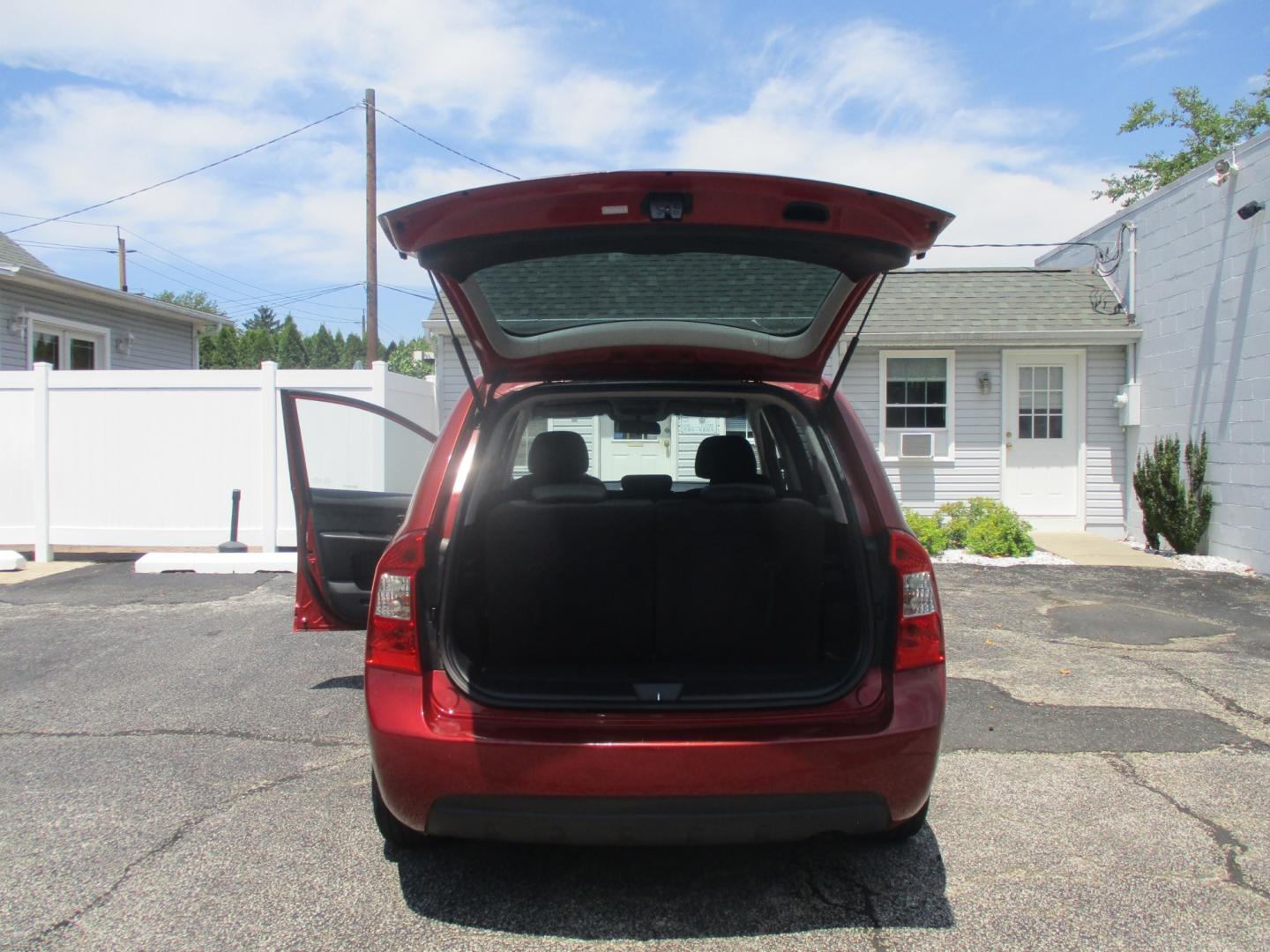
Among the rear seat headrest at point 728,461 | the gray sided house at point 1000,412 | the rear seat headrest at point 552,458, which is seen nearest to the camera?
the rear seat headrest at point 552,458

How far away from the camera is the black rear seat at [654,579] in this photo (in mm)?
2840

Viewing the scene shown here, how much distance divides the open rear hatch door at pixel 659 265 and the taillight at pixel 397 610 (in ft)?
2.11

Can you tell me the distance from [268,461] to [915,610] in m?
8.05

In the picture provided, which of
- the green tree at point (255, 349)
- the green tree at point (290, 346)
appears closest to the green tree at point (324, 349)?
the green tree at point (290, 346)

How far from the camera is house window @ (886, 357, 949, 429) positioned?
11523 millimetres

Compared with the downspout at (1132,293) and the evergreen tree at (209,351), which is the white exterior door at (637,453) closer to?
the downspout at (1132,293)

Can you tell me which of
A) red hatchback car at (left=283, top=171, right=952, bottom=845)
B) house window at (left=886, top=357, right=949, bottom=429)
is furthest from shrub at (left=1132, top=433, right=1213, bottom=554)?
red hatchback car at (left=283, top=171, right=952, bottom=845)

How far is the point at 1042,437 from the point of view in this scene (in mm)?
11516

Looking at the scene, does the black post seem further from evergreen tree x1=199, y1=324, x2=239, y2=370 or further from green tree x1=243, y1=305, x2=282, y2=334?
green tree x1=243, y1=305, x2=282, y2=334

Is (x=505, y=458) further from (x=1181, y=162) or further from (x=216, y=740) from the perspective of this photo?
(x=1181, y=162)

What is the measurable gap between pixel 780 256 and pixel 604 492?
1053 mm

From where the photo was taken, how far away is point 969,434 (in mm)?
11445

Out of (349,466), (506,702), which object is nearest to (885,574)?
(506,702)

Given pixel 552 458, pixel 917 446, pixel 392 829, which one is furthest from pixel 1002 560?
pixel 392 829
